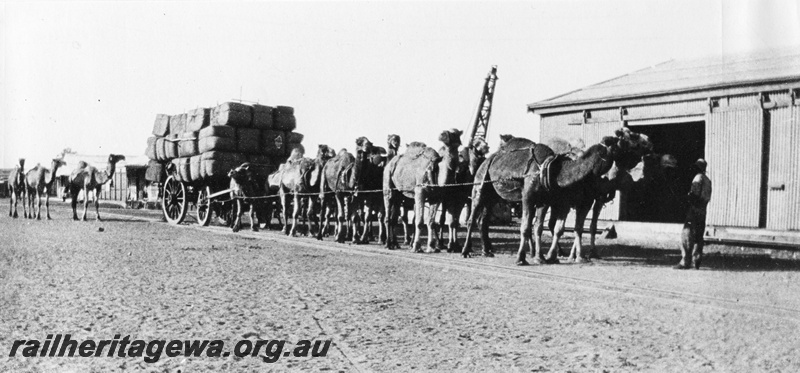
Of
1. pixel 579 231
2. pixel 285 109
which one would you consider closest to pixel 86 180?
pixel 285 109

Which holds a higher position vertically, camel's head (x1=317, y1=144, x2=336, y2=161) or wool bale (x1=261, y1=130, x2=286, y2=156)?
wool bale (x1=261, y1=130, x2=286, y2=156)

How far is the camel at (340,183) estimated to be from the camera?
639 inches

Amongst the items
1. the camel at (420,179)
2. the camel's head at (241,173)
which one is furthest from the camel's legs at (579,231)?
the camel's head at (241,173)

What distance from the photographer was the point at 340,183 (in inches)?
652

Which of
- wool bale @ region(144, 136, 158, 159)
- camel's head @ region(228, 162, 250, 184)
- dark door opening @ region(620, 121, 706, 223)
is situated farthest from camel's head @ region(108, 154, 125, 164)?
dark door opening @ region(620, 121, 706, 223)

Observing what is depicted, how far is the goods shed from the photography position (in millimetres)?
16422

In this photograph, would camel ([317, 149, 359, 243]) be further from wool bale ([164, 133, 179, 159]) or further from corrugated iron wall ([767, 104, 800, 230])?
corrugated iron wall ([767, 104, 800, 230])

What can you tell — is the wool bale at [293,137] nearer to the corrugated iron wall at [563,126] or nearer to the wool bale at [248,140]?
the wool bale at [248,140]

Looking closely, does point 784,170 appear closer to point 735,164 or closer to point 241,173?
point 735,164

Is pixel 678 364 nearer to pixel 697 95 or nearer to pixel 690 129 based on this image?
pixel 697 95

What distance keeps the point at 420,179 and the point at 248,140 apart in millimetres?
7991

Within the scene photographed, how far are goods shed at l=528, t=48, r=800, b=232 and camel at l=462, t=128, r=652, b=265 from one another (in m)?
4.33

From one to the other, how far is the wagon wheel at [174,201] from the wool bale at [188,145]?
3.92 feet

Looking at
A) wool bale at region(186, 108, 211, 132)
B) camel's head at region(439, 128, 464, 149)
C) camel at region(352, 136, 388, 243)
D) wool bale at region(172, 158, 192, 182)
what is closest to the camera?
camel's head at region(439, 128, 464, 149)
